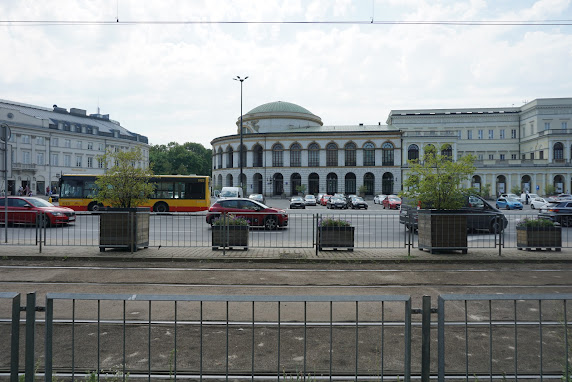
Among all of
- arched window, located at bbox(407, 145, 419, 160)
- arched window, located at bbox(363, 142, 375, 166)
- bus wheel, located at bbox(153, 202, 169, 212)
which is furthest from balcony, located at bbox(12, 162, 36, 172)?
arched window, located at bbox(407, 145, 419, 160)

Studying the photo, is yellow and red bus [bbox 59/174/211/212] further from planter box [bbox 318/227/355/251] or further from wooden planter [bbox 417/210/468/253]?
wooden planter [bbox 417/210/468/253]

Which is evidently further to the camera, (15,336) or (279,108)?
(279,108)

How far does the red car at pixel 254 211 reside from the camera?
15.2 m

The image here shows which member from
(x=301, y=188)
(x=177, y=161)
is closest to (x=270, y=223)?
(x=301, y=188)

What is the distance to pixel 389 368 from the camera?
157 inches

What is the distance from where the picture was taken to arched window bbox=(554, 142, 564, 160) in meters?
78.7

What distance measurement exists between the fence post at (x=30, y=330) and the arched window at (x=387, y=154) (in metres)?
75.0

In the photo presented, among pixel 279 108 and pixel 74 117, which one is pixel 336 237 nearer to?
pixel 279 108

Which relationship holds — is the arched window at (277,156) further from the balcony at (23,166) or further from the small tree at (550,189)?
the small tree at (550,189)

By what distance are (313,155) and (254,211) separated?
198 feet

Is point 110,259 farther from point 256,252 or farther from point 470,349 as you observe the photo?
point 470,349

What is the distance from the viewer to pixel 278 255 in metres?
10.8

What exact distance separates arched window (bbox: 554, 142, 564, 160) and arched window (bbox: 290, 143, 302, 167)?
5065cm

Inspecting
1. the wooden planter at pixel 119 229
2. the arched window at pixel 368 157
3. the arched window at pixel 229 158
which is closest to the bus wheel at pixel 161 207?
the wooden planter at pixel 119 229
